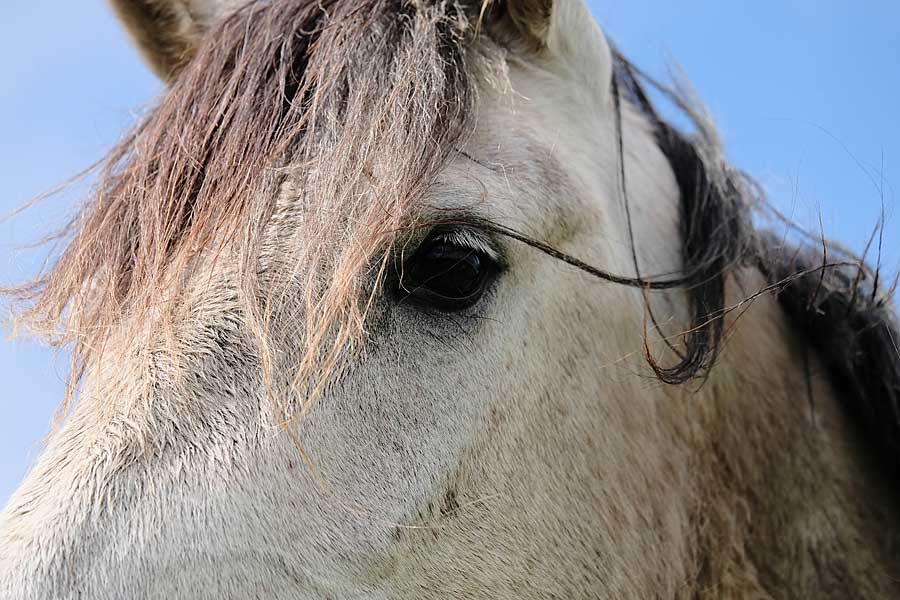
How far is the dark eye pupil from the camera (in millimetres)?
1474

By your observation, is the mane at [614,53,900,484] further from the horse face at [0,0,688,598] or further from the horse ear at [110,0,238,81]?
the horse ear at [110,0,238,81]

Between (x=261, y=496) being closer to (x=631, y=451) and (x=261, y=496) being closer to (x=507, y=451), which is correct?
(x=507, y=451)

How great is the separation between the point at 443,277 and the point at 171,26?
1231 millimetres

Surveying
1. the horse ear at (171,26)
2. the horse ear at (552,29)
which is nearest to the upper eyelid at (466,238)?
the horse ear at (552,29)

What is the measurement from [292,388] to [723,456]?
112 cm

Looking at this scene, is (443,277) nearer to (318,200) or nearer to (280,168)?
(318,200)

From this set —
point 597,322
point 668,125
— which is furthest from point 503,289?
point 668,125

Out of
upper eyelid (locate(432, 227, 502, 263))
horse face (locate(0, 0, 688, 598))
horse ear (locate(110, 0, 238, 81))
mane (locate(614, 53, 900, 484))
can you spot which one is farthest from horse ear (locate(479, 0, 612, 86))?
horse ear (locate(110, 0, 238, 81))

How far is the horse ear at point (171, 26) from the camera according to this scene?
211cm

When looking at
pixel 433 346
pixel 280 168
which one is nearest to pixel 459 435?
pixel 433 346

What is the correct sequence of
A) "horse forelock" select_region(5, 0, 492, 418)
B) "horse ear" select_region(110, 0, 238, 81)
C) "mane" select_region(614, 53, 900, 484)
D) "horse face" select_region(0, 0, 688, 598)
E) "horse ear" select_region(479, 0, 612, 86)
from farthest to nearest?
"horse ear" select_region(110, 0, 238, 81) < "mane" select_region(614, 53, 900, 484) < "horse ear" select_region(479, 0, 612, 86) < "horse forelock" select_region(5, 0, 492, 418) < "horse face" select_region(0, 0, 688, 598)

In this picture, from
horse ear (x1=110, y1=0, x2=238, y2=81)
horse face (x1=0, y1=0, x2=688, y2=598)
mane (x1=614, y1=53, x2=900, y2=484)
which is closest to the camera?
horse face (x1=0, y1=0, x2=688, y2=598)

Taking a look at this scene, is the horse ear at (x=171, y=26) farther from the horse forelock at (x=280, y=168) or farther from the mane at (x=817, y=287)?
the mane at (x=817, y=287)

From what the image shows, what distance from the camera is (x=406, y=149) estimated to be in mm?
1504
